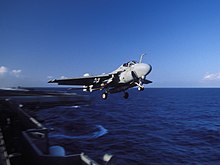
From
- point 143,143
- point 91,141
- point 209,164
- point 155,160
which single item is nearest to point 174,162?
point 155,160

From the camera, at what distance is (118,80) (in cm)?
1662

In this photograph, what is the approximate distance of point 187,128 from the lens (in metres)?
73.5

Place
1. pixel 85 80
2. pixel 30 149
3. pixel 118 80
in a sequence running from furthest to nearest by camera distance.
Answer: pixel 30 149, pixel 85 80, pixel 118 80

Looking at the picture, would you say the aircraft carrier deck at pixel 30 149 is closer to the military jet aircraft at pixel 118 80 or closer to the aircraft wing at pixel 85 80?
the military jet aircraft at pixel 118 80

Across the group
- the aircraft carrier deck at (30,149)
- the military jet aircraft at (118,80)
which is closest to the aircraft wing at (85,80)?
the military jet aircraft at (118,80)

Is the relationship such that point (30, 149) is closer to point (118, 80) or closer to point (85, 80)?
point (85, 80)

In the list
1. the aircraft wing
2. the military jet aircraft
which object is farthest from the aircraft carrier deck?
the aircraft wing

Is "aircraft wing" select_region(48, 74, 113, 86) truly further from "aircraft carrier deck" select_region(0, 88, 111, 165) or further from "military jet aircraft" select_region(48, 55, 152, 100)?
"aircraft carrier deck" select_region(0, 88, 111, 165)

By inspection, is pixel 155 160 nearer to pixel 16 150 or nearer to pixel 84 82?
pixel 16 150

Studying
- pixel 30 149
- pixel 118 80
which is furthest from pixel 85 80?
pixel 30 149

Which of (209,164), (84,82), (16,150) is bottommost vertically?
(209,164)

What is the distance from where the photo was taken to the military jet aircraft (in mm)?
14477

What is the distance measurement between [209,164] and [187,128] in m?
34.5

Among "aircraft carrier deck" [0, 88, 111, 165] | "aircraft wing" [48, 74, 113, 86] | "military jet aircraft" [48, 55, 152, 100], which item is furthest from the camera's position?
"aircraft carrier deck" [0, 88, 111, 165]
